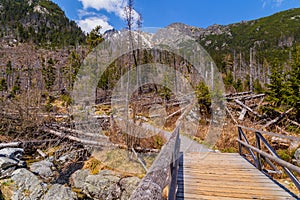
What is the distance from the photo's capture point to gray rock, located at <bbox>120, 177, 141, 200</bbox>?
5.61 m

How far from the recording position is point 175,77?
48.8 ft

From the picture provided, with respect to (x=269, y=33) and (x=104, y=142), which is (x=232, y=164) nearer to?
(x=104, y=142)

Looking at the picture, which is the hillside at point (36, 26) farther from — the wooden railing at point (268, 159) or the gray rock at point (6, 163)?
the wooden railing at point (268, 159)

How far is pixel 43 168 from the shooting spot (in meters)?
6.63

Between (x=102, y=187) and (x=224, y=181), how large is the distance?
3710mm

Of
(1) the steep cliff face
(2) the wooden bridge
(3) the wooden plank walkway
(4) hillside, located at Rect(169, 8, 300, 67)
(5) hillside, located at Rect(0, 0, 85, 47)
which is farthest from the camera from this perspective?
(1) the steep cliff face

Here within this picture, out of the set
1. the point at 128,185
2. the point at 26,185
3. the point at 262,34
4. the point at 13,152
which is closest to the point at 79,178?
the point at 26,185

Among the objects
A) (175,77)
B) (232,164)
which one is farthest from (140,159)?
(175,77)

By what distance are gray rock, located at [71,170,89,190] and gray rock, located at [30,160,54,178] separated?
790mm

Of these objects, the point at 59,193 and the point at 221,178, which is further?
the point at 59,193

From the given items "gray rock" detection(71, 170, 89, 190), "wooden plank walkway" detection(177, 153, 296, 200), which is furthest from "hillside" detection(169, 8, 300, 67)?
"wooden plank walkway" detection(177, 153, 296, 200)

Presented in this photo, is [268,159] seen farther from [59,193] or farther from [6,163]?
[6,163]

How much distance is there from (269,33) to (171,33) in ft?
304

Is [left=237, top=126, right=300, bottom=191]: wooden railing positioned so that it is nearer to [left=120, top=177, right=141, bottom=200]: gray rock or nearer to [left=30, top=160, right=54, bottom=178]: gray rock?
[left=120, top=177, right=141, bottom=200]: gray rock
